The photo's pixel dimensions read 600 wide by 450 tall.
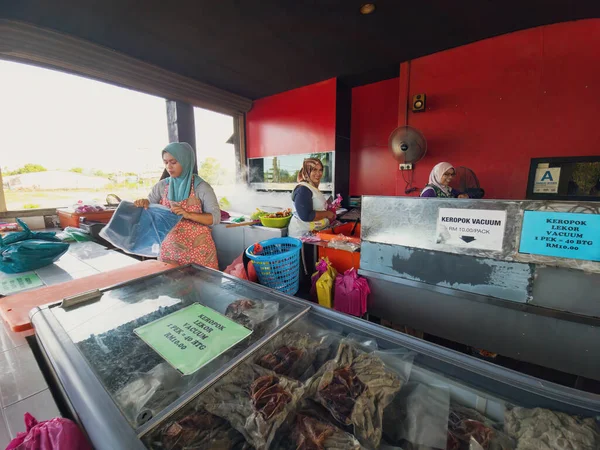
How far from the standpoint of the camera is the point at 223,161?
566 centimetres

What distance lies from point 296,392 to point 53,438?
472 mm

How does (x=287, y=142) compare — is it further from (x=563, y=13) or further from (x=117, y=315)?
(x=117, y=315)

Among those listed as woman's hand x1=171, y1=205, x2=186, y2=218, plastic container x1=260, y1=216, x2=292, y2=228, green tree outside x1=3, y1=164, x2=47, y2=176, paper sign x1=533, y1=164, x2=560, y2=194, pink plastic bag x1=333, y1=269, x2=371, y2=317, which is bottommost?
pink plastic bag x1=333, y1=269, x2=371, y2=317

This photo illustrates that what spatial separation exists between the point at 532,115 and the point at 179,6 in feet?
13.3

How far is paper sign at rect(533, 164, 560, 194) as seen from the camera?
3.02 metres

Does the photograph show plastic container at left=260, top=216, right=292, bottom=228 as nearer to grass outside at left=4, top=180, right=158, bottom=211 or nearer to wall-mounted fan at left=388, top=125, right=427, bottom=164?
grass outside at left=4, top=180, right=158, bottom=211

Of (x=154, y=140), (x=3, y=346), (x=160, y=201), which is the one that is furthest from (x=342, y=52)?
(x=3, y=346)

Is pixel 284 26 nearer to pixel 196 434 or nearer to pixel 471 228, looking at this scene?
pixel 471 228

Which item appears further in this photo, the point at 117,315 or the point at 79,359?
the point at 117,315

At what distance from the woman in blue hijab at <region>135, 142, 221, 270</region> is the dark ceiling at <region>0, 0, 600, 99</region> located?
1831 mm

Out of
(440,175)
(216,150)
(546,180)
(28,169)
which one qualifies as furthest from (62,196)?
(546,180)

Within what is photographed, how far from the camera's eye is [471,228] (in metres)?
1.25

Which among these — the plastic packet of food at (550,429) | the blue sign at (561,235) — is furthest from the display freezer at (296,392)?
the blue sign at (561,235)

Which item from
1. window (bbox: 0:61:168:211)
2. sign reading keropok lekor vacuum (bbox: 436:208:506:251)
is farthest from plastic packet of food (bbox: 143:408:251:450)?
window (bbox: 0:61:168:211)
